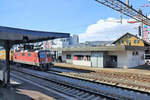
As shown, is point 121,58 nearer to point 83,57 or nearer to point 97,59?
point 97,59

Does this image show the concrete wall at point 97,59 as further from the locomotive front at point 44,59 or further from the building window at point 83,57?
the locomotive front at point 44,59

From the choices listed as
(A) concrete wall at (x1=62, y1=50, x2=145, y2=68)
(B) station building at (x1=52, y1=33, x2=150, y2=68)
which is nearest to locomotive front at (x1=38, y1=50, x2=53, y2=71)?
(B) station building at (x1=52, y1=33, x2=150, y2=68)

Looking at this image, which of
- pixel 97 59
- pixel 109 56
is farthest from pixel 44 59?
pixel 109 56

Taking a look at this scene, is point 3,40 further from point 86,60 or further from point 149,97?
point 86,60

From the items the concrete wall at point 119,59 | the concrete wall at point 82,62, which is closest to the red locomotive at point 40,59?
the concrete wall at point 82,62

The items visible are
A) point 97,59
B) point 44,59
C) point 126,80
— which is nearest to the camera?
point 126,80

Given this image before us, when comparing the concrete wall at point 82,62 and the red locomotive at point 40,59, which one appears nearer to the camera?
the red locomotive at point 40,59

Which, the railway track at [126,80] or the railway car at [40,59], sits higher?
the railway car at [40,59]

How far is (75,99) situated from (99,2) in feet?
28.3

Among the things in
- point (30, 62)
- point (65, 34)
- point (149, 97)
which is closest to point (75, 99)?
point (149, 97)

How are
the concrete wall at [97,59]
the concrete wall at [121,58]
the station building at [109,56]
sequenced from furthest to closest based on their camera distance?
the concrete wall at [97,59] → the concrete wall at [121,58] → the station building at [109,56]

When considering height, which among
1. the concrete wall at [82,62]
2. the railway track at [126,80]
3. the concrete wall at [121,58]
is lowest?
the railway track at [126,80]

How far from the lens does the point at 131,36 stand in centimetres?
3138

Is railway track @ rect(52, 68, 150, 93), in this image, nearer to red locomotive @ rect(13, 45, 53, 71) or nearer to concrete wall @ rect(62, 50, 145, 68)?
red locomotive @ rect(13, 45, 53, 71)
